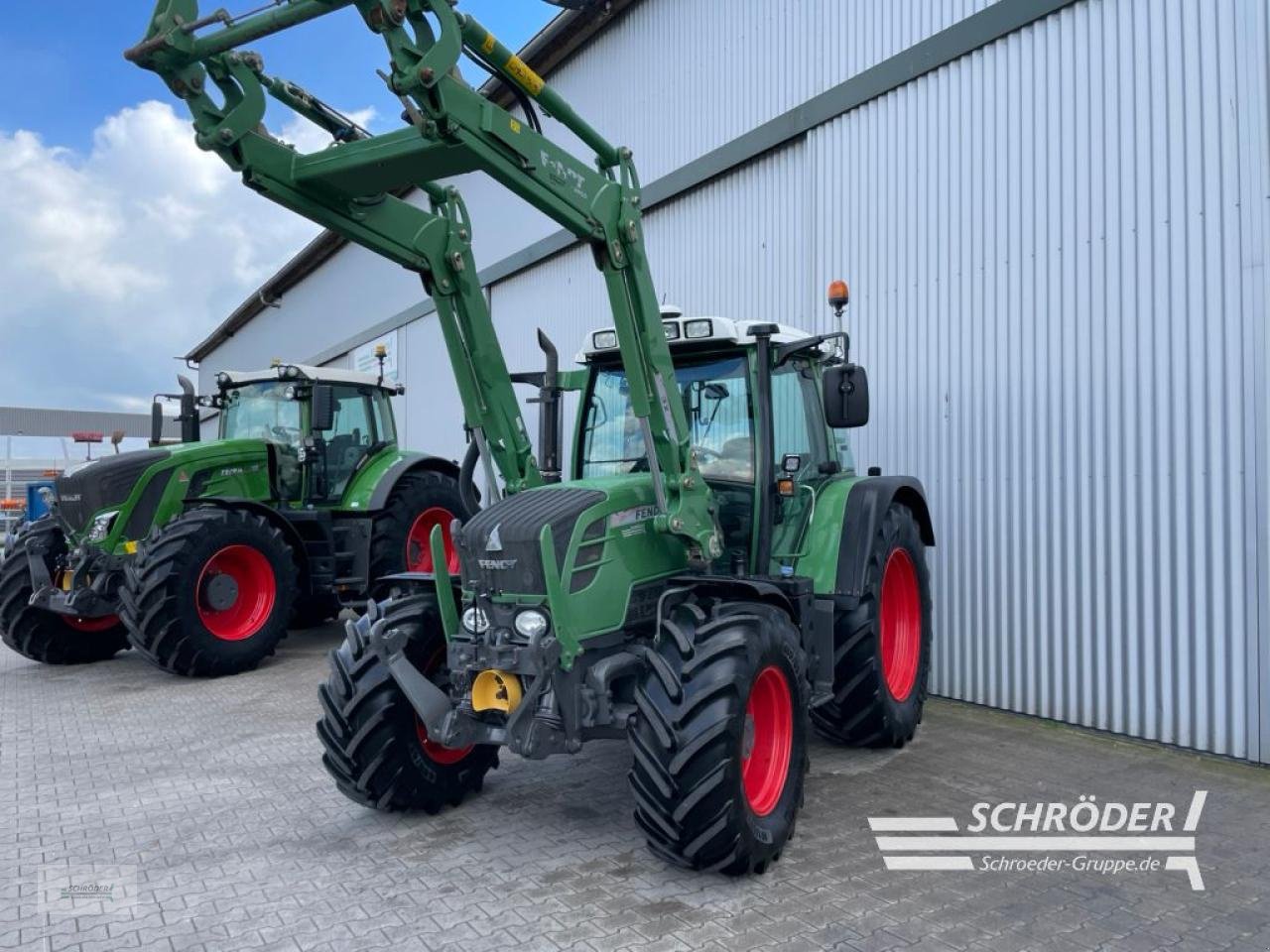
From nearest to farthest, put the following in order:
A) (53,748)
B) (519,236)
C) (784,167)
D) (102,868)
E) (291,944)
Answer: (291,944), (102,868), (53,748), (784,167), (519,236)

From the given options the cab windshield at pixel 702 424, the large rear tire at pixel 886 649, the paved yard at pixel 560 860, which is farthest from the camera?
the large rear tire at pixel 886 649

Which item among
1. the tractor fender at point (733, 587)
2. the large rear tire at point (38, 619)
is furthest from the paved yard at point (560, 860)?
the large rear tire at point (38, 619)

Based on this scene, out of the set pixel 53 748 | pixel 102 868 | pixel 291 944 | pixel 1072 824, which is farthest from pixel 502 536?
pixel 53 748

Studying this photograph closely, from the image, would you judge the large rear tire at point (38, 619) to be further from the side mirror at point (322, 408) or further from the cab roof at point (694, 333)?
the cab roof at point (694, 333)

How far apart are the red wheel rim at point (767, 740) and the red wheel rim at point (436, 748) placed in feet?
4.42

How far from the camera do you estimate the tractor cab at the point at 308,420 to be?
9375mm

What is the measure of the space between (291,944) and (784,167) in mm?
7092

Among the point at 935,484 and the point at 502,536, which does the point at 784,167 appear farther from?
the point at 502,536

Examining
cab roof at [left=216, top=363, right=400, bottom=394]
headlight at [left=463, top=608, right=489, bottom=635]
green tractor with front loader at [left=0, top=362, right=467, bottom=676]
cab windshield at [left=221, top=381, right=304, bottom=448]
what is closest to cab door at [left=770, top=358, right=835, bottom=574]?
headlight at [left=463, top=608, right=489, bottom=635]

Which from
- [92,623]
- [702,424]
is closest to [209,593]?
[92,623]

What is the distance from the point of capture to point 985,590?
6652 millimetres

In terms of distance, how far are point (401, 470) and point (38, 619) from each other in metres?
3.48

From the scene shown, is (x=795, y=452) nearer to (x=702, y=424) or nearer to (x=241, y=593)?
(x=702, y=424)

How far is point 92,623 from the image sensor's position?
889 centimetres
